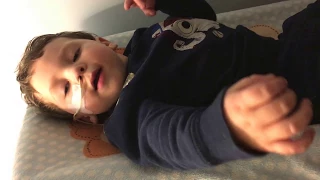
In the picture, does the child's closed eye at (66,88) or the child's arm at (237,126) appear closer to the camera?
the child's arm at (237,126)

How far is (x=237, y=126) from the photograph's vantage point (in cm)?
44

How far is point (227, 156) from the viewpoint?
474 millimetres

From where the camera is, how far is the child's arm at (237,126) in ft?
1.33

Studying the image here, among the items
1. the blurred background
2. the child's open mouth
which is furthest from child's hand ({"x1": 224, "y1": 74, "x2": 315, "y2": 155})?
the blurred background

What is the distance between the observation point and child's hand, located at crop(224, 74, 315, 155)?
1.32 ft

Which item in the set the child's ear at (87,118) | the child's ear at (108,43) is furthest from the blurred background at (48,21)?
the child's ear at (87,118)

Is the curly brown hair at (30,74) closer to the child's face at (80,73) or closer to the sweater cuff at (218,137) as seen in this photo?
the child's face at (80,73)

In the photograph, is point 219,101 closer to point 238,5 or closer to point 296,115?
point 296,115

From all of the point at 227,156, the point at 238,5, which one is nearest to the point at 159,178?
the point at 227,156

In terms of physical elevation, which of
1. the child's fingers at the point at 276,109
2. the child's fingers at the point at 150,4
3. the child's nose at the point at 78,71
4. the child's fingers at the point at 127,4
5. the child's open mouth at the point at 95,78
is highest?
the child's fingers at the point at 276,109

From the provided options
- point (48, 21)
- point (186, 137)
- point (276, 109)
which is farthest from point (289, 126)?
point (48, 21)

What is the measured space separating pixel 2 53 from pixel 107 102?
1.38ft

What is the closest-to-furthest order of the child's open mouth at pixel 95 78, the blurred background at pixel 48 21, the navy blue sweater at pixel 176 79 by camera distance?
the navy blue sweater at pixel 176 79 → the child's open mouth at pixel 95 78 → the blurred background at pixel 48 21

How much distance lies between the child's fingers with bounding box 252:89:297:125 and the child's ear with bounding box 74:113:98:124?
53cm
